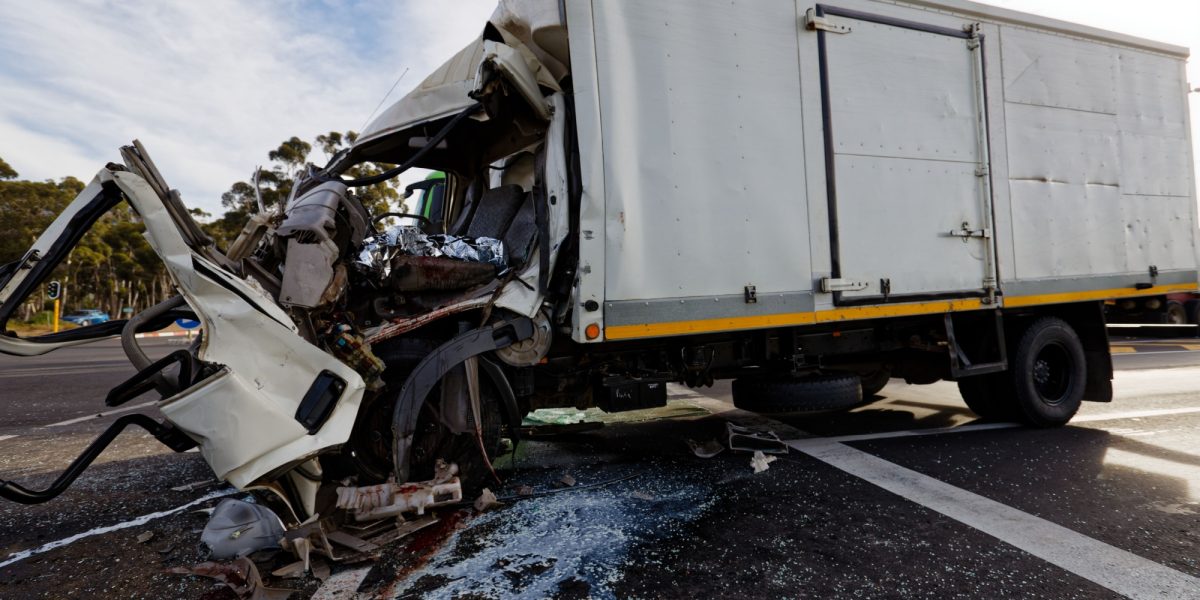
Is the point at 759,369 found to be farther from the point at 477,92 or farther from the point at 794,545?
the point at 477,92

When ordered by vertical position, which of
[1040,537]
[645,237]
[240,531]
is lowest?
[1040,537]

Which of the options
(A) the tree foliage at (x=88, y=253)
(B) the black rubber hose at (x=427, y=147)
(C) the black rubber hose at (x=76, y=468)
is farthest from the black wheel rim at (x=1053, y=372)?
(A) the tree foliage at (x=88, y=253)

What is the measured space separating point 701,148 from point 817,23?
4.08ft

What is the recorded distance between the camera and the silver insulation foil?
3.40 meters

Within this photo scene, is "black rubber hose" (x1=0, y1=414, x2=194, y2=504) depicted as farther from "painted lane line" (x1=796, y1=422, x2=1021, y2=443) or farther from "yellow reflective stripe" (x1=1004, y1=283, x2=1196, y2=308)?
"yellow reflective stripe" (x1=1004, y1=283, x2=1196, y2=308)

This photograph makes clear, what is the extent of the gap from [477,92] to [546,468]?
2577 millimetres

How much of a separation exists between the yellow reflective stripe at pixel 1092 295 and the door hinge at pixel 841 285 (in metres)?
1.46

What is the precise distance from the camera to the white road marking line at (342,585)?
2.45m

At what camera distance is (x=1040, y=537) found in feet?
9.48

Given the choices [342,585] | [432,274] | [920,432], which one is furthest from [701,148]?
[920,432]

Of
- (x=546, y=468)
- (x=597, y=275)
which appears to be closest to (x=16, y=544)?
(x=546, y=468)

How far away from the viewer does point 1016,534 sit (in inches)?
115

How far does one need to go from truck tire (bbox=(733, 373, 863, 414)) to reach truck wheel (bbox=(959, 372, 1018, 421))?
1.88m

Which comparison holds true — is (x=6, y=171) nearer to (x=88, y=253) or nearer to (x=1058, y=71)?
(x=88, y=253)
